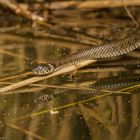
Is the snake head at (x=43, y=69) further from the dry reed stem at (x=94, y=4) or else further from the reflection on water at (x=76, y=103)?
the dry reed stem at (x=94, y=4)

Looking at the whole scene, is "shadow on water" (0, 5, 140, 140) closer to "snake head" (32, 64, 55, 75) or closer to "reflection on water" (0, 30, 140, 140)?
"reflection on water" (0, 30, 140, 140)

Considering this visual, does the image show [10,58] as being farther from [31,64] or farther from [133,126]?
[133,126]

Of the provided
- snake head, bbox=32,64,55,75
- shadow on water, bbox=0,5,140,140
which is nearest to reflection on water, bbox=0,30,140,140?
shadow on water, bbox=0,5,140,140

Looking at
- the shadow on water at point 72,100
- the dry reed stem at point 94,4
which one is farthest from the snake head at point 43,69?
the dry reed stem at point 94,4

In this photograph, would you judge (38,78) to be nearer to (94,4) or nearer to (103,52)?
(103,52)

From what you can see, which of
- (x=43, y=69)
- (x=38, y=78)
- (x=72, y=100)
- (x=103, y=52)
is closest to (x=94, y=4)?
(x=103, y=52)

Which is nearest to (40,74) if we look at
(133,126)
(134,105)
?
(134,105)
